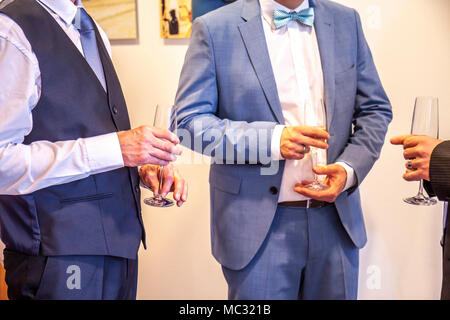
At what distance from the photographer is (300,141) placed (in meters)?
1.44

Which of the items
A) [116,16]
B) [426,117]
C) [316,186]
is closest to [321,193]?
[316,186]

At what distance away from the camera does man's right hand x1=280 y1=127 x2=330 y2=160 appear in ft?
4.70

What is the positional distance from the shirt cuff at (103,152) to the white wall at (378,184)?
4.27 ft

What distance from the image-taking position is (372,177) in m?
2.37

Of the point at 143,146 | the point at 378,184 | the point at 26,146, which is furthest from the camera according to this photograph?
the point at 378,184

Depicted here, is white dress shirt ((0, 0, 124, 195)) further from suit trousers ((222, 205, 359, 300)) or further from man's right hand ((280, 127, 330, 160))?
suit trousers ((222, 205, 359, 300))

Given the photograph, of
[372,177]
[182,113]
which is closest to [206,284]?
[372,177]

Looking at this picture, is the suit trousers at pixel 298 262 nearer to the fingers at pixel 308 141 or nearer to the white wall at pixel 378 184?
the fingers at pixel 308 141

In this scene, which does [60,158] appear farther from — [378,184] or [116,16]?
[378,184]

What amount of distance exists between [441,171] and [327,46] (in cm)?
65

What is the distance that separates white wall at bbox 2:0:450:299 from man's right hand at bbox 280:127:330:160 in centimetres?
104

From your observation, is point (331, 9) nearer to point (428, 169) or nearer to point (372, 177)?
point (428, 169)

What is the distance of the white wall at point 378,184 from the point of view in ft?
7.40
